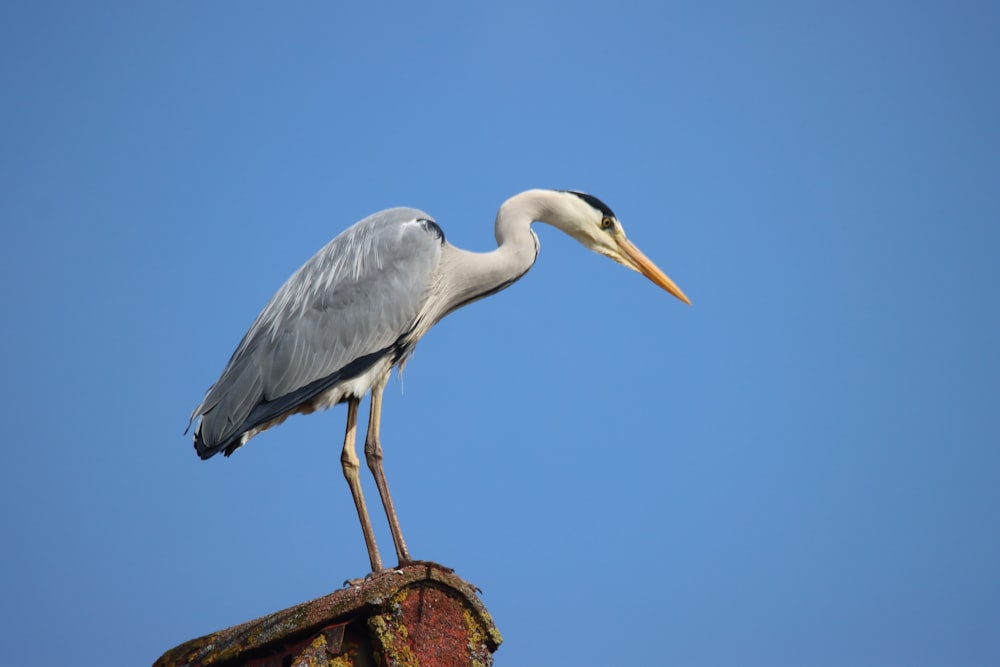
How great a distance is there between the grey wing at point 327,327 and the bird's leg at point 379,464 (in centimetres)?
25

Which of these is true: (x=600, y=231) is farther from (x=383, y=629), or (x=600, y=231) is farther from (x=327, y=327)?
(x=383, y=629)

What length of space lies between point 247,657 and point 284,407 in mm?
2435

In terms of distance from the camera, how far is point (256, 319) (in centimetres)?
743

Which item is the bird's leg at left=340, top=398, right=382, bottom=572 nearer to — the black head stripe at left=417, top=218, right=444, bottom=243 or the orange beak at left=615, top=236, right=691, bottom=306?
the black head stripe at left=417, top=218, right=444, bottom=243

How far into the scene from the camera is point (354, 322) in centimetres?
711

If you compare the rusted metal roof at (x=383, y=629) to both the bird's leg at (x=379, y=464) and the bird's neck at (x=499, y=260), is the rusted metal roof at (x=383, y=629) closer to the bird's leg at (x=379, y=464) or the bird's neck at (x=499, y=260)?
the bird's leg at (x=379, y=464)

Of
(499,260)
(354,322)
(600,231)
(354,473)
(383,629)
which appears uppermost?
(600,231)

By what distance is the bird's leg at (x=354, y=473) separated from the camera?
646 centimetres

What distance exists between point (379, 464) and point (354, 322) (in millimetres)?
969

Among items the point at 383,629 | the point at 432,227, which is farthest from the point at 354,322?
the point at 383,629

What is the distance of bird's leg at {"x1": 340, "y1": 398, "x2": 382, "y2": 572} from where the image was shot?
646 centimetres

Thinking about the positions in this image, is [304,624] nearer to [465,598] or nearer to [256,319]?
[465,598]

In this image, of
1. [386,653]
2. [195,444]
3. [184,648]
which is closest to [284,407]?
[195,444]

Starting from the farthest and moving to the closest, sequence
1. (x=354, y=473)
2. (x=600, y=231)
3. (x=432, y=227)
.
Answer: (x=600, y=231) < (x=432, y=227) < (x=354, y=473)
